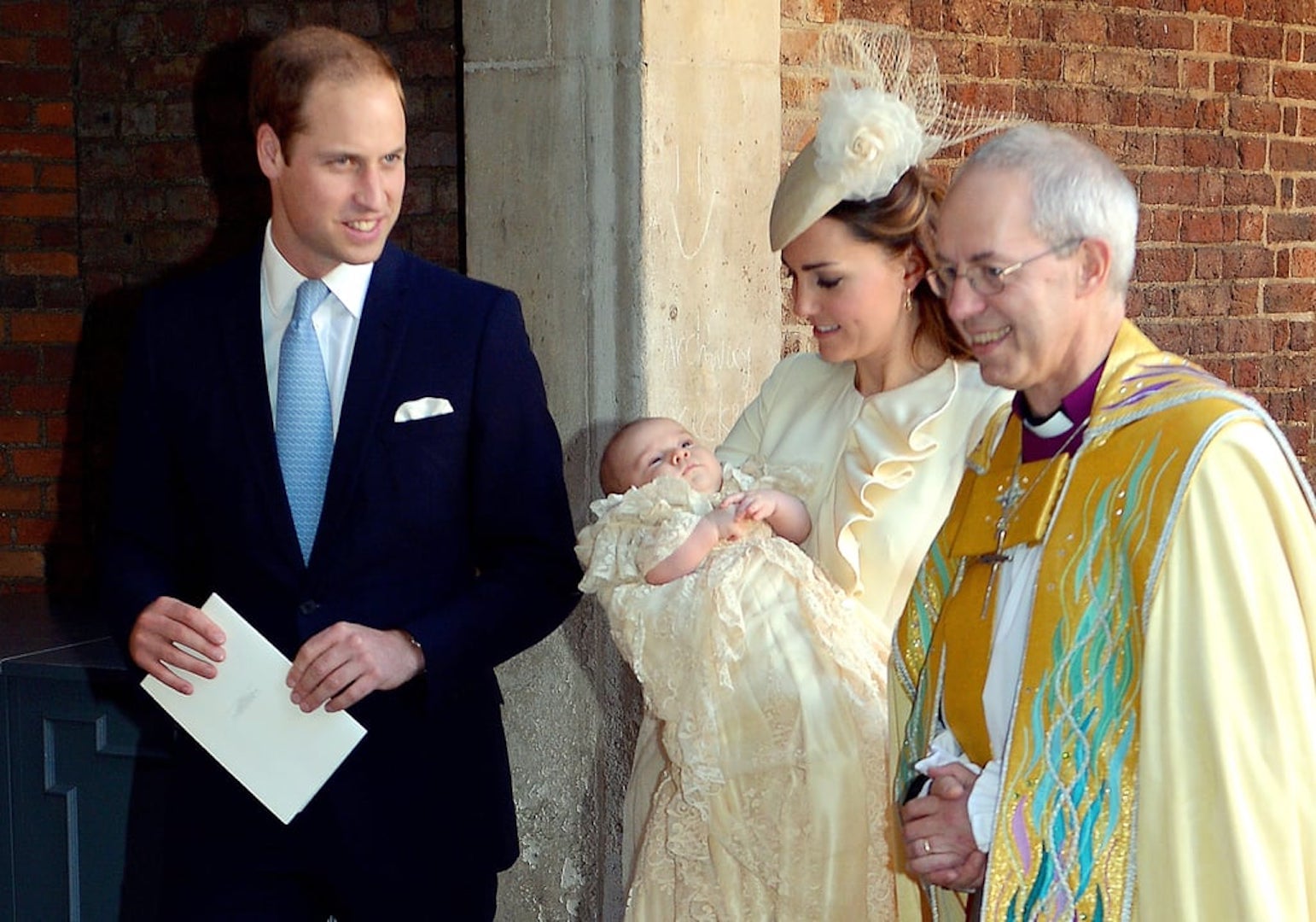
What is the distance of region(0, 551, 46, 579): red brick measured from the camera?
5.23 metres

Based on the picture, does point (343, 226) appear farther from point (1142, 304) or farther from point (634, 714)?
point (1142, 304)

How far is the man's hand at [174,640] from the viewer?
2576 mm

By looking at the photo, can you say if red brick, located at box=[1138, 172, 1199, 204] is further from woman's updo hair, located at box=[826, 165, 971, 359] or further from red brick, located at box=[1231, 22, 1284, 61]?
woman's updo hair, located at box=[826, 165, 971, 359]

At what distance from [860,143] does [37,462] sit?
326 cm

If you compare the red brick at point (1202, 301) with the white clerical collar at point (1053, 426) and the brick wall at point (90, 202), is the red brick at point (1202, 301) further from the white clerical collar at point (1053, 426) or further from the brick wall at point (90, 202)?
the white clerical collar at point (1053, 426)

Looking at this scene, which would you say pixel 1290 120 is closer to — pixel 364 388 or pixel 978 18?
pixel 978 18

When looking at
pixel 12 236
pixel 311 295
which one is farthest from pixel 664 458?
pixel 12 236

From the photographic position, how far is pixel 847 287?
277cm

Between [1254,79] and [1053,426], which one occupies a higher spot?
[1254,79]

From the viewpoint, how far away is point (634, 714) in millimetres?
4137

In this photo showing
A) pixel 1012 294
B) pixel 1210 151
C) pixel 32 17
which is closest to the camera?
pixel 1012 294

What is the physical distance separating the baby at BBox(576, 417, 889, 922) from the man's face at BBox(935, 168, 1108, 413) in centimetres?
65

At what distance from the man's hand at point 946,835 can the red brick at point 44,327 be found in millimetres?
3599

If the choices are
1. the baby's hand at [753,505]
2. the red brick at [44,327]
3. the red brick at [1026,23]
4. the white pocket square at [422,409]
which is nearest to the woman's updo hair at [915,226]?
the baby's hand at [753,505]
